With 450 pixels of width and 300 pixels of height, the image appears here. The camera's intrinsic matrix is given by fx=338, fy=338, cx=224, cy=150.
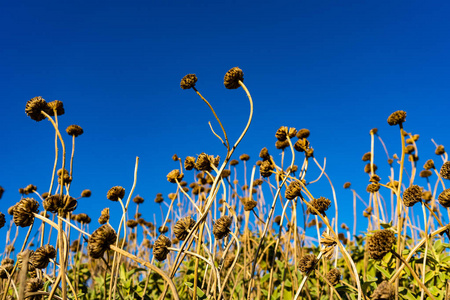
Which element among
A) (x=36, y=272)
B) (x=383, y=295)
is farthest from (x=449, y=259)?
(x=36, y=272)

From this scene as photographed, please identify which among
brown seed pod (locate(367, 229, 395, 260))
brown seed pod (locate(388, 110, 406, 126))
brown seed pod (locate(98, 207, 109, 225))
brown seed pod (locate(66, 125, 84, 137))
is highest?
brown seed pod (locate(66, 125, 84, 137))

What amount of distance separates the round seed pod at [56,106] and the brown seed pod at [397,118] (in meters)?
1.70

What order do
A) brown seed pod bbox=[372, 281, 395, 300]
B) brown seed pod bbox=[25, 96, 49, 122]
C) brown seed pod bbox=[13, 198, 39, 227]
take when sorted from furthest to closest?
brown seed pod bbox=[25, 96, 49, 122] < brown seed pod bbox=[13, 198, 39, 227] < brown seed pod bbox=[372, 281, 395, 300]

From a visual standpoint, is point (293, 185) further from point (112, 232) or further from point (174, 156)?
point (174, 156)

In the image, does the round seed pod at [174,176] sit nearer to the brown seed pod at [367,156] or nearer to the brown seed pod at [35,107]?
the brown seed pod at [35,107]

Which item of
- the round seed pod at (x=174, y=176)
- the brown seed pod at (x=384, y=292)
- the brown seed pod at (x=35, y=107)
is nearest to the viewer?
the brown seed pod at (x=384, y=292)

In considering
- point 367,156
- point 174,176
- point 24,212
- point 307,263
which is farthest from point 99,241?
point 367,156

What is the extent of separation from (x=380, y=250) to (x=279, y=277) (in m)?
1.76

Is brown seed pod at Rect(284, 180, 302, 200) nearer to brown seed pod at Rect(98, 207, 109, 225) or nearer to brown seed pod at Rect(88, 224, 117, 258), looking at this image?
brown seed pod at Rect(88, 224, 117, 258)

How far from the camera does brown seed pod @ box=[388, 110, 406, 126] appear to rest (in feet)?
5.17

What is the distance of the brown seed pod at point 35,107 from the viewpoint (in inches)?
69.5

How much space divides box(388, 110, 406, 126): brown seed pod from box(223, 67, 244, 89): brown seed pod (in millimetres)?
738

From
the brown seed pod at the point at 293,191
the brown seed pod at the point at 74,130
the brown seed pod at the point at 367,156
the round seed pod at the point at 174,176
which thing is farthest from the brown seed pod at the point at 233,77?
the brown seed pod at the point at 367,156

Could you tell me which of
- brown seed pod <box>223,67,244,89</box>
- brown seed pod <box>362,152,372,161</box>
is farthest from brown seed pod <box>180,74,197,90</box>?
brown seed pod <box>362,152,372,161</box>
